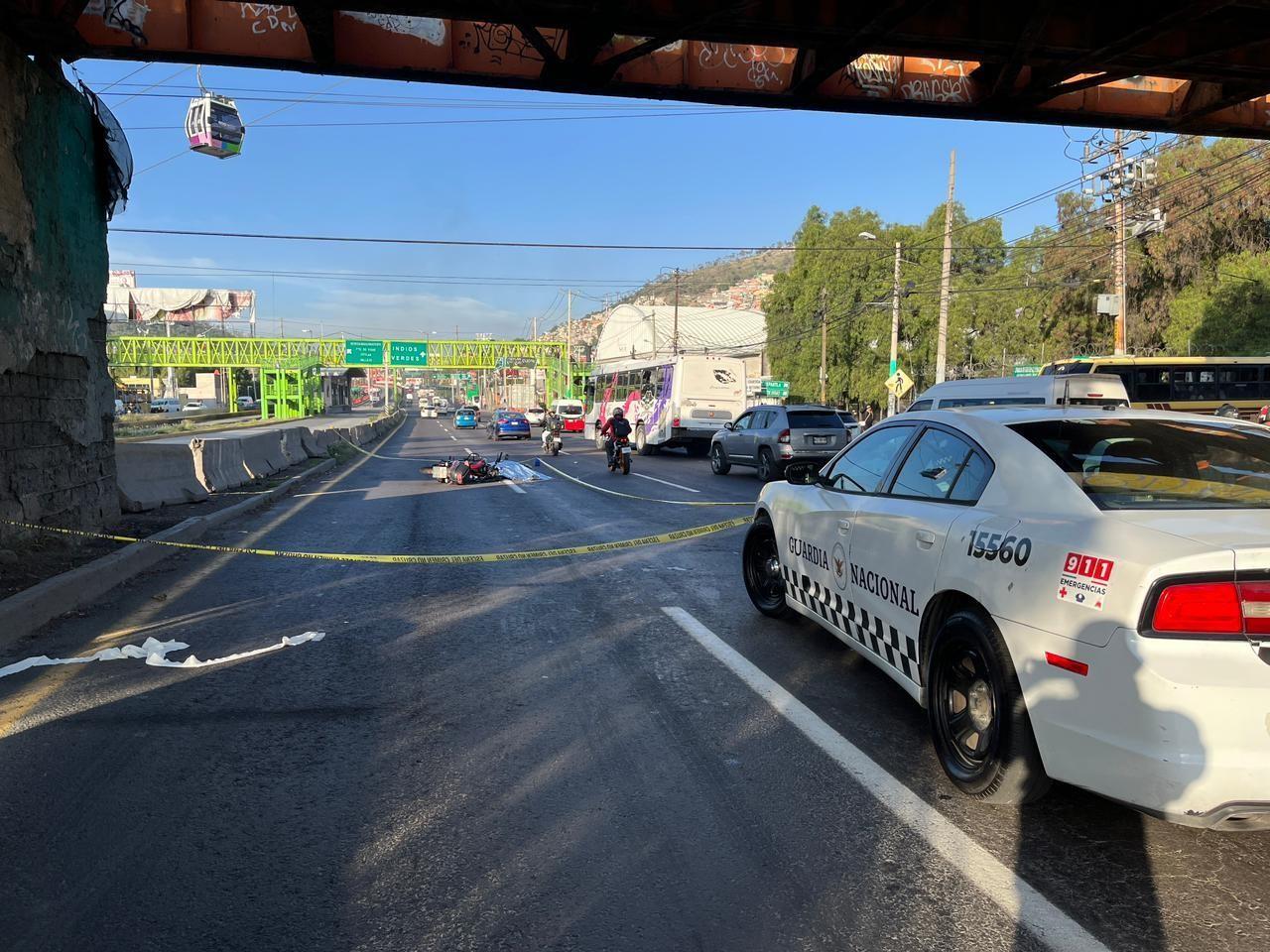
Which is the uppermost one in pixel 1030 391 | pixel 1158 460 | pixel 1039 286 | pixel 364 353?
pixel 1039 286

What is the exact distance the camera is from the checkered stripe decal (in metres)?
4.20

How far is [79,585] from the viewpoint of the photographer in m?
7.23

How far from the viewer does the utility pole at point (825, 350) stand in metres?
51.2

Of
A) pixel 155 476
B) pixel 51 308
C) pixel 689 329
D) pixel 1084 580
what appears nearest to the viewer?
pixel 1084 580

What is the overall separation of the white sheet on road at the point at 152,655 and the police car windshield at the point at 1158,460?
16.3ft

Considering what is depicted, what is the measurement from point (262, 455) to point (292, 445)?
453 centimetres

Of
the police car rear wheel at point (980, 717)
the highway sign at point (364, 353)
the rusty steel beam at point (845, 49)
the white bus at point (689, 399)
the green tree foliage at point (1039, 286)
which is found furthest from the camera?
the highway sign at point (364, 353)

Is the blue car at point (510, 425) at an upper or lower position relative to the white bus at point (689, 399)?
lower

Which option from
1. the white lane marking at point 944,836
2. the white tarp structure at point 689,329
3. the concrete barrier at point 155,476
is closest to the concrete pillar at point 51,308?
the concrete barrier at point 155,476

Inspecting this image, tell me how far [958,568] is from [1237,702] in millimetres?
1176

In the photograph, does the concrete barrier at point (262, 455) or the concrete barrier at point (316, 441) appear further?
the concrete barrier at point (316, 441)

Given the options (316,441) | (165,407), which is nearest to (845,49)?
(316,441)

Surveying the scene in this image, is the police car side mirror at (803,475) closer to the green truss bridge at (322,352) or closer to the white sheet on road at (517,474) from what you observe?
the white sheet on road at (517,474)

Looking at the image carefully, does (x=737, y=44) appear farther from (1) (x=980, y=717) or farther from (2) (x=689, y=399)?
(2) (x=689, y=399)
